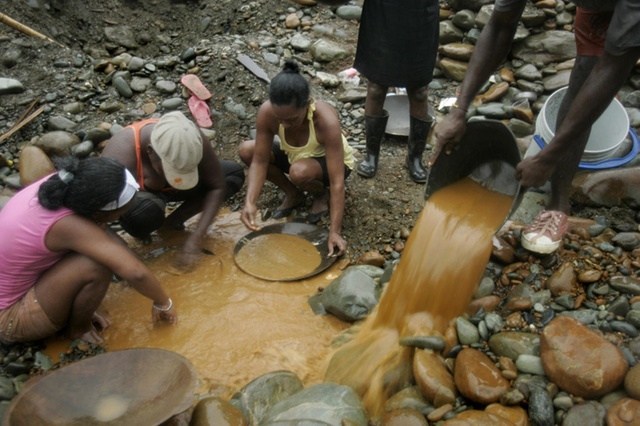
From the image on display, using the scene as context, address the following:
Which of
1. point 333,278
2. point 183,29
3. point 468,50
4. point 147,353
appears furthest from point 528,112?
point 183,29

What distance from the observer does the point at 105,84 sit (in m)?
5.18

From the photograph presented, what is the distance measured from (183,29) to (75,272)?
15.0 ft

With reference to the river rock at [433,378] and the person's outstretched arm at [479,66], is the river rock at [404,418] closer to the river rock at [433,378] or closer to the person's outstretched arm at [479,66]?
the river rock at [433,378]

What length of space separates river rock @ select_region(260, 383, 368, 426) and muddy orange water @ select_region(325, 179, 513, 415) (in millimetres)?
240

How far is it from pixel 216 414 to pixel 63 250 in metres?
1.12

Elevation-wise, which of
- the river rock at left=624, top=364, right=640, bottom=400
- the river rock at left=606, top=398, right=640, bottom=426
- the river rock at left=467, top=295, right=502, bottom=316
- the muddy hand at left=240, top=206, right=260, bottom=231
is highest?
the river rock at left=624, top=364, right=640, bottom=400

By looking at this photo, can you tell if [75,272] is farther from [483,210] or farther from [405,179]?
[405,179]

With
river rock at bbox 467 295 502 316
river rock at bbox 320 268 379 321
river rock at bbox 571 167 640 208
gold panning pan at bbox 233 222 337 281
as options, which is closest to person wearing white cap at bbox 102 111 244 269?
gold panning pan at bbox 233 222 337 281

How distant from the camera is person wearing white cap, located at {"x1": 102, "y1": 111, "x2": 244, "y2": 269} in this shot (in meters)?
3.20

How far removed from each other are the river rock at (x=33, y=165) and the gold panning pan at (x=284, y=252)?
1633 millimetres

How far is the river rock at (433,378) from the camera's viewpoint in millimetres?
2480

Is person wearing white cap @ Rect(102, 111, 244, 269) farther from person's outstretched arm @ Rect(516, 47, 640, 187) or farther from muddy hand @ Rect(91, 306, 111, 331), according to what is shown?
person's outstretched arm @ Rect(516, 47, 640, 187)

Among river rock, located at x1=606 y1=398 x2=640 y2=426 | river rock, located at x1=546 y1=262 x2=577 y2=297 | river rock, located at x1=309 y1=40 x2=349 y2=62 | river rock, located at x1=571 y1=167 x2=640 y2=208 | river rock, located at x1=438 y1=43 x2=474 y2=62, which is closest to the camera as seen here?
river rock, located at x1=606 y1=398 x2=640 y2=426

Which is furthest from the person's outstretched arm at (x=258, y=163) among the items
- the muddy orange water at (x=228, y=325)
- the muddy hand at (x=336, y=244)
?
the muddy hand at (x=336, y=244)
